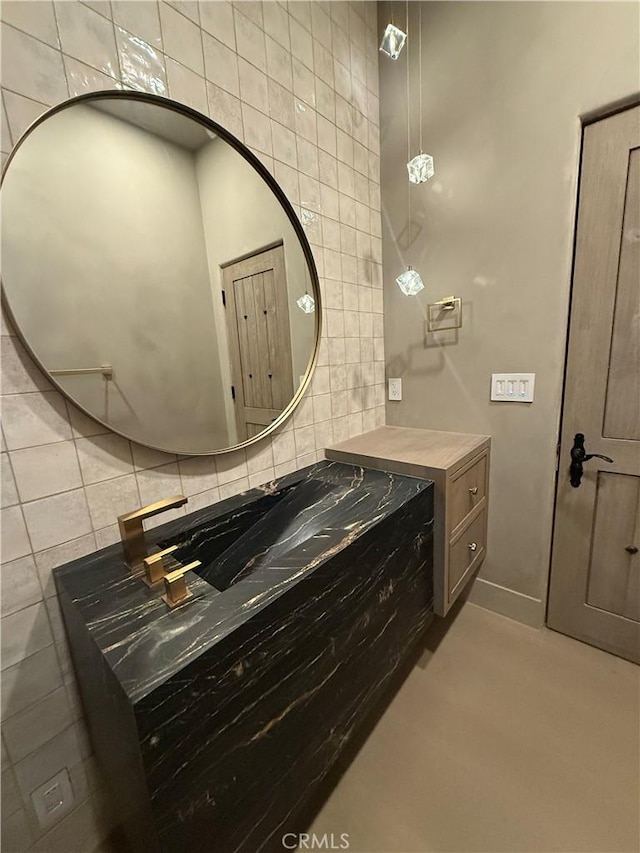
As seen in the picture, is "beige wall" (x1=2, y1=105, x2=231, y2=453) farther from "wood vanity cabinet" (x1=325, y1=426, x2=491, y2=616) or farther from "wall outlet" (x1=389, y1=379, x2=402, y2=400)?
"wall outlet" (x1=389, y1=379, x2=402, y2=400)

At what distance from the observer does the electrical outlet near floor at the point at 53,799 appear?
86 cm

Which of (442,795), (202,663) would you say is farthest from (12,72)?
(442,795)

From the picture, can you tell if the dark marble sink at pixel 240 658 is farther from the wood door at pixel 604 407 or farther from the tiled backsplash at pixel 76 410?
the wood door at pixel 604 407

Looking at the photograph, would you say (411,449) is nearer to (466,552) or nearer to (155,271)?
(466,552)

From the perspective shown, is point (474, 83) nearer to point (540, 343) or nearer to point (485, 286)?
point (485, 286)

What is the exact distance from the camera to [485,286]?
4.88 feet

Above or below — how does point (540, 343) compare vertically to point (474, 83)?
below

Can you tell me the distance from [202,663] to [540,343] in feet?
5.11

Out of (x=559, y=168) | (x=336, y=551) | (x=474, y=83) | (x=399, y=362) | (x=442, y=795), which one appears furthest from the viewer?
(x=399, y=362)

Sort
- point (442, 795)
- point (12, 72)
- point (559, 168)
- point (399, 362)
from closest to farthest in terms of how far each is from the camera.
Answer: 1. point (12, 72)
2. point (442, 795)
3. point (559, 168)
4. point (399, 362)

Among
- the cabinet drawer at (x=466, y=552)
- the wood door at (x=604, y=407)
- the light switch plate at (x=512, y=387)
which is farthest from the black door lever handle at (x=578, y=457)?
the cabinet drawer at (x=466, y=552)

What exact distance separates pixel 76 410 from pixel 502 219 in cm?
168

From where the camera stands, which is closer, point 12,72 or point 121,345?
point 12,72

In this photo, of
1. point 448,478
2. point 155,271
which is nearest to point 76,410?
point 155,271
